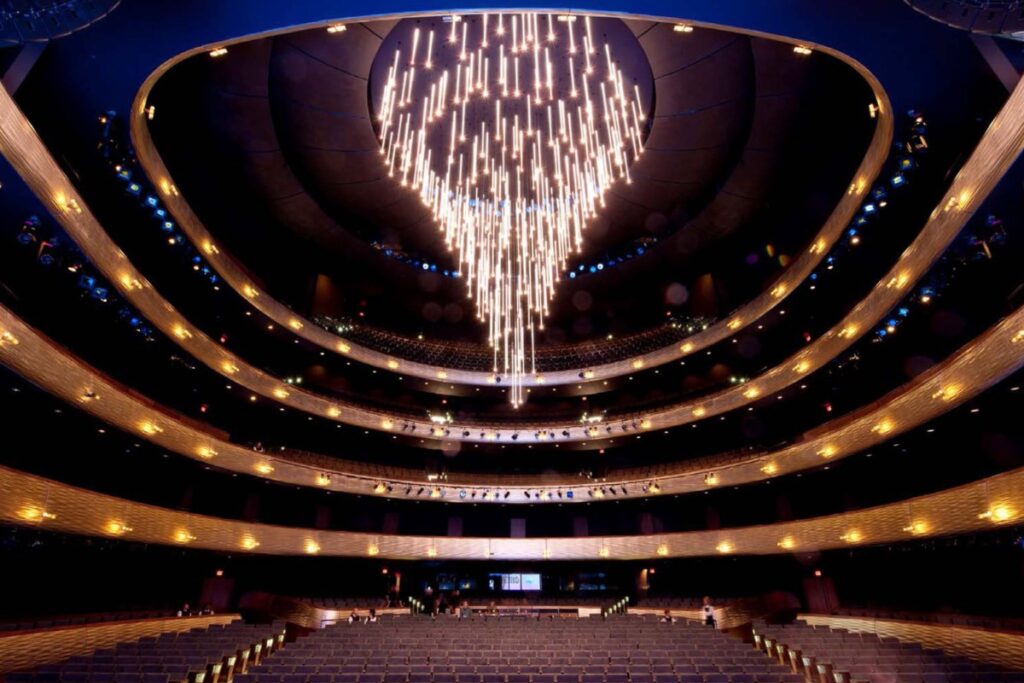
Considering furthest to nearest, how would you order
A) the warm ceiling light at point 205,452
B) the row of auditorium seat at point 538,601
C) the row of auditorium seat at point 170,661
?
the row of auditorium seat at point 538,601 < the warm ceiling light at point 205,452 < the row of auditorium seat at point 170,661

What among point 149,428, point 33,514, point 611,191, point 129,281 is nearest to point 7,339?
point 33,514

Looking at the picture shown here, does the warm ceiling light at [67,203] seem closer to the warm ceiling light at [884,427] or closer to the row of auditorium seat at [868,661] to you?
the row of auditorium seat at [868,661]

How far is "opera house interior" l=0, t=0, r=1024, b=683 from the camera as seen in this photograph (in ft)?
37.2

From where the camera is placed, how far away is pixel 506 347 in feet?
61.9

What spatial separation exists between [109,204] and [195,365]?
567 centimetres

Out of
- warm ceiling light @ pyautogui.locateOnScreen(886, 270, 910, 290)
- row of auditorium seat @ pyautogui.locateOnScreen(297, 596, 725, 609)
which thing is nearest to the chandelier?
warm ceiling light @ pyautogui.locateOnScreen(886, 270, 910, 290)

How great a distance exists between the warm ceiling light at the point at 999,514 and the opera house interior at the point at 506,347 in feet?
0.29

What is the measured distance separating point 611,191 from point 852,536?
48.2 ft

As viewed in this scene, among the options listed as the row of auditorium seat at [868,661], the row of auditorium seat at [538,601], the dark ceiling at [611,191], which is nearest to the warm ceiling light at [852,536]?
the row of auditorium seat at [868,661]

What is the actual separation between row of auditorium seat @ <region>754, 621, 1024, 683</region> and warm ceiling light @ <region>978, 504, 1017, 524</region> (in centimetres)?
286

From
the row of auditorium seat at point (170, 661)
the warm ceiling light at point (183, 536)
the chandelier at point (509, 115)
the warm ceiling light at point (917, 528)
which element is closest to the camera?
the row of auditorium seat at point (170, 661)

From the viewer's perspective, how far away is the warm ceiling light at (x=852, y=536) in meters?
16.5

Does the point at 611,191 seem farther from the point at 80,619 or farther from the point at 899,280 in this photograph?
the point at 80,619

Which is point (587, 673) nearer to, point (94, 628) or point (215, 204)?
point (94, 628)
